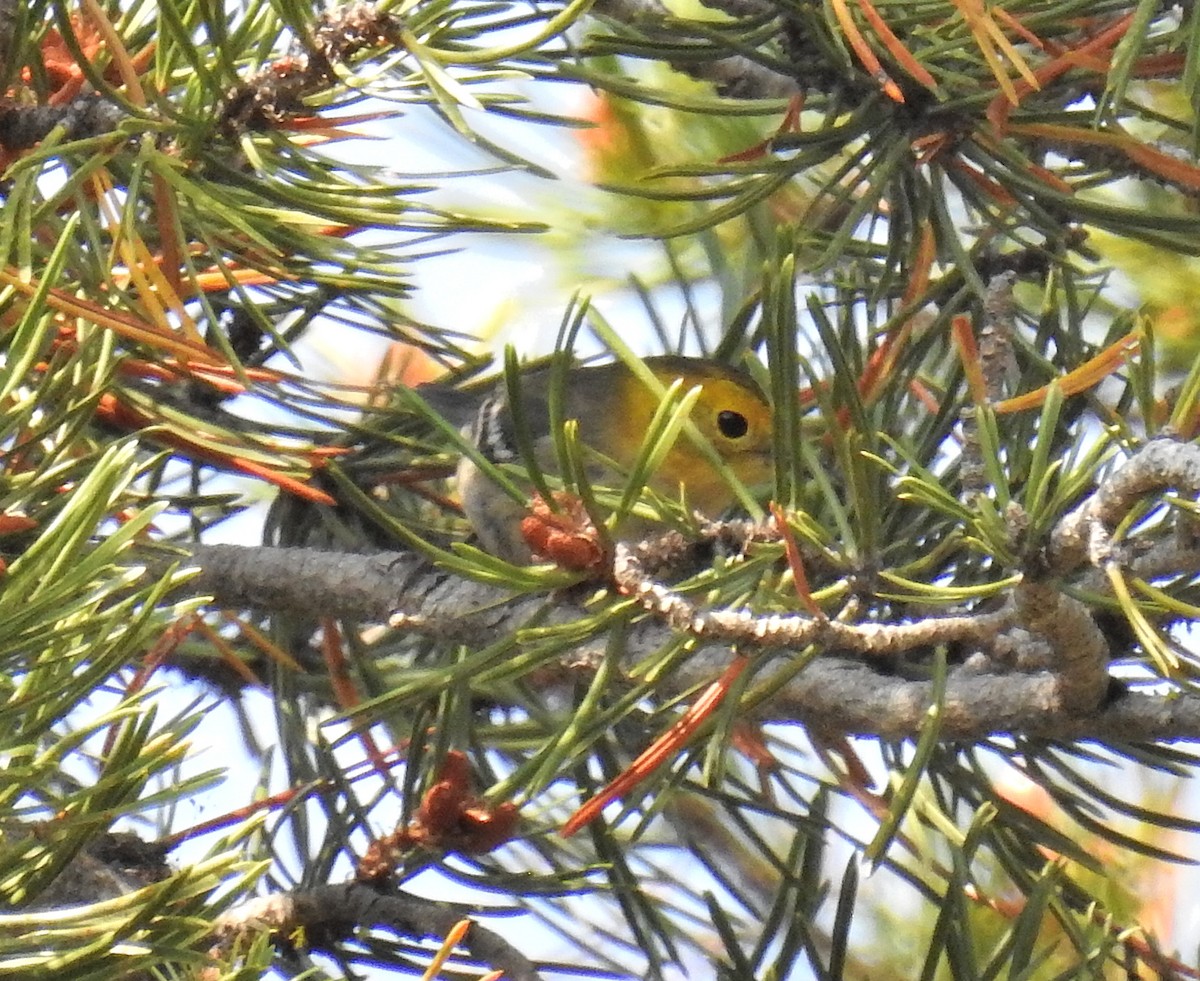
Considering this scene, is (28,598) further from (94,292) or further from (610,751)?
(610,751)

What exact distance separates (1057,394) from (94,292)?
58 cm

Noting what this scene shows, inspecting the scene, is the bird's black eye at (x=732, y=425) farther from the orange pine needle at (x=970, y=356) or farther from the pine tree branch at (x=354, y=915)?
the orange pine needle at (x=970, y=356)

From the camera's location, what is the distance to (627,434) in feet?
7.77

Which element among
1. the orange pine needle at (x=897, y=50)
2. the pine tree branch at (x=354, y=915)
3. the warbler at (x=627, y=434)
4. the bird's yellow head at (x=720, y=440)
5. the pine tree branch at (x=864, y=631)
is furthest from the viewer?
the bird's yellow head at (x=720, y=440)

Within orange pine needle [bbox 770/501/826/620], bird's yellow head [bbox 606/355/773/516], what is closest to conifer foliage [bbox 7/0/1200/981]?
orange pine needle [bbox 770/501/826/620]

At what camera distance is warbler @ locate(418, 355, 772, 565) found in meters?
1.78

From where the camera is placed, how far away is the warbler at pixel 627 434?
178 cm

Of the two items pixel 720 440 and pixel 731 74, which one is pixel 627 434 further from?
pixel 731 74

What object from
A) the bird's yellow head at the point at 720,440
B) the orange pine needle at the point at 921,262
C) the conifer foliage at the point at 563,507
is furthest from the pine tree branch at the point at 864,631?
the bird's yellow head at the point at 720,440

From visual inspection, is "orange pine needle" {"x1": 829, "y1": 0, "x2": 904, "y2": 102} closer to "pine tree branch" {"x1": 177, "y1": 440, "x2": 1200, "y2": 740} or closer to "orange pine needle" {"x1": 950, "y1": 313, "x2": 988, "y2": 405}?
"orange pine needle" {"x1": 950, "y1": 313, "x2": 988, "y2": 405}

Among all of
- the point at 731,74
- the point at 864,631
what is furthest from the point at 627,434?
the point at 864,631

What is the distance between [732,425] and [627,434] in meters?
0.30

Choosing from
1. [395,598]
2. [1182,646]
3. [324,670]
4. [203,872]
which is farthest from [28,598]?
[324,670]

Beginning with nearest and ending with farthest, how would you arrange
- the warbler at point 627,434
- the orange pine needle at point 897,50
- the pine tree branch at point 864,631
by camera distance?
1. the pine tree branch at point 864,631
2. the orange pine needle at point 897,50
3. the warbler at point 627,434
